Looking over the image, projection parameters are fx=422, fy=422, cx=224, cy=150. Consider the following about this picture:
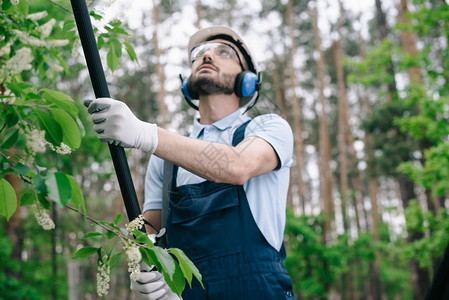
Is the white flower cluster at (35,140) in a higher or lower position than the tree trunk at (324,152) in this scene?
lower

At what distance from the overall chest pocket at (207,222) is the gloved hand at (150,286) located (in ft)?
0.71

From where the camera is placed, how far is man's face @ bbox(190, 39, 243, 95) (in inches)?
87.2

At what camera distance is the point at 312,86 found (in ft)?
76.4

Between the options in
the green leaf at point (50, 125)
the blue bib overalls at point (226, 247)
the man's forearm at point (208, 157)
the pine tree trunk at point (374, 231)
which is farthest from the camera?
the pine tree trunk at point (374, 231)

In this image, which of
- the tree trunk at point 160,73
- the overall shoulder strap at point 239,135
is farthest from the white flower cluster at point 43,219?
the tree trunk at point 160,73

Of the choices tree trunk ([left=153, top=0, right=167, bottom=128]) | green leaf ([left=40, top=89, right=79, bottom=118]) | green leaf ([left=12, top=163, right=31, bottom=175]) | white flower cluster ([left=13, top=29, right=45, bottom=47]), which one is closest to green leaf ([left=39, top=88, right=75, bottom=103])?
green leaf ([left=40, top=89, right=79, bottom=118])

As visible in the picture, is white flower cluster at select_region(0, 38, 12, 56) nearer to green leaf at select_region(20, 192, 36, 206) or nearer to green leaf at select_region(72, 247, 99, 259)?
green leaf at select_region(20, 192, 36, 206)

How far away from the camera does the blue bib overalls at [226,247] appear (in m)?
1.82

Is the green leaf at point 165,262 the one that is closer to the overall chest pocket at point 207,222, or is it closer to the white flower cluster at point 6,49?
the overall chest pocket at point 207,222

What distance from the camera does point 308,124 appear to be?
83.6 ft

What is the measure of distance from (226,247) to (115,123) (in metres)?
0.79

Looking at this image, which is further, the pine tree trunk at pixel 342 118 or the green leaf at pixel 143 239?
Result: the pine tree trunk at pixel 342 118

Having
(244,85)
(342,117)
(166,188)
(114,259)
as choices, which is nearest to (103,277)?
(114,259)

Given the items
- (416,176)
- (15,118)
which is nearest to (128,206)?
(15,118)
